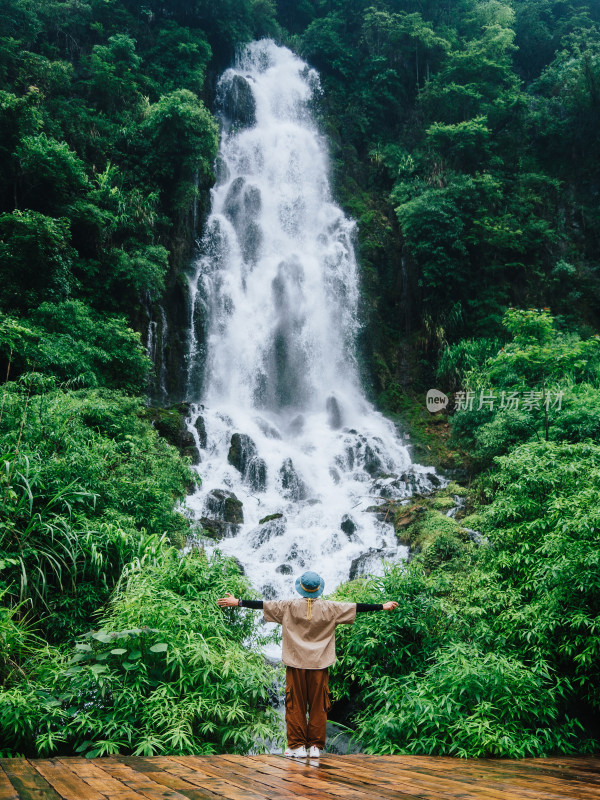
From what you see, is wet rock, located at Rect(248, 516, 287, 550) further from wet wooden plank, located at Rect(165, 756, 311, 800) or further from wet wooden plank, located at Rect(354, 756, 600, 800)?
wet wooden plank, located at Rect(165, 756, 311, 800)

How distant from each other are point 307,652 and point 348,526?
25.6 ft

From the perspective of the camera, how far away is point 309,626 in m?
3.29

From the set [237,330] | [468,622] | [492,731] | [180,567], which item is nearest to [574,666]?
[468,622]

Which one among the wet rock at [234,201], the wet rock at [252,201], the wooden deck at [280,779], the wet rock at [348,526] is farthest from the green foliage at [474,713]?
the wet rock at [252,201]

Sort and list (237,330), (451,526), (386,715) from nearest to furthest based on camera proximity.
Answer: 1. (386,715)
2. (451,526)
3. (237,330)

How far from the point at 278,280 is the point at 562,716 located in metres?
15.9

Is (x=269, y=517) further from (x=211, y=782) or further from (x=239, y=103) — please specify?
(x=239, y=103)

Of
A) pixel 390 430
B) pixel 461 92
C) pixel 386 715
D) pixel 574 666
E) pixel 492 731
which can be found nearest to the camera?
pixel 492 731

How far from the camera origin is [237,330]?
17.2m

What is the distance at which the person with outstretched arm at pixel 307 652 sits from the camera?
3.22m

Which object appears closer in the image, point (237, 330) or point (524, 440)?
point (524, 440)

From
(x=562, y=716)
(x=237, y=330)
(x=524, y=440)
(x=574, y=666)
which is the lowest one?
(x=562, y=716)

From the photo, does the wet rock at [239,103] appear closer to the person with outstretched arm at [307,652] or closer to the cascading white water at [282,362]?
the cascading white water at [282,362]

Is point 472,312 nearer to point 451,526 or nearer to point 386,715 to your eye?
point 451,526
